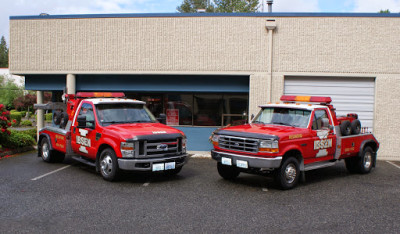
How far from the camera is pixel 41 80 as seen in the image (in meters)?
16.7

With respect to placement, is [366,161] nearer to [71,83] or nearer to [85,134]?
[85,134]

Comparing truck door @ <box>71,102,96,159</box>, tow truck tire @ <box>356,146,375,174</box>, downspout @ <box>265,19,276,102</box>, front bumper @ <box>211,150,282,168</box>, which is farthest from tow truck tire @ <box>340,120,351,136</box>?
truck door @ <box>71,102,96,159</box>

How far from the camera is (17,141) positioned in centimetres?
1486

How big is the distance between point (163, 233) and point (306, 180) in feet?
18.5

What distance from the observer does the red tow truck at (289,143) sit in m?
8.69

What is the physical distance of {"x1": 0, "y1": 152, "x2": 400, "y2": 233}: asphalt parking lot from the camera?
618cm

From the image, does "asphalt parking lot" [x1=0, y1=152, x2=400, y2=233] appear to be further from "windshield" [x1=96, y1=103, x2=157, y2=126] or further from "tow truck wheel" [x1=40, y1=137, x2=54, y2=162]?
"windshield" [x1=96, y1=103, x2=157, y2=126]

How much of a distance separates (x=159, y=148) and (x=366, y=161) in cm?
635

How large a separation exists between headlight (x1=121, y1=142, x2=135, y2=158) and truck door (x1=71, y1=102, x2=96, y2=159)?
4.00ft

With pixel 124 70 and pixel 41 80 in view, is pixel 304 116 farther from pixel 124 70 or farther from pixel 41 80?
pixel 41 80

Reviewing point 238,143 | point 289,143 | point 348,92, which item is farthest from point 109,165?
point 348,92

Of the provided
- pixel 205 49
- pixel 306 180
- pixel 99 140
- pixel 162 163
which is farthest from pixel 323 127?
pixel 205 49

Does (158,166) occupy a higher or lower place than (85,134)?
lower

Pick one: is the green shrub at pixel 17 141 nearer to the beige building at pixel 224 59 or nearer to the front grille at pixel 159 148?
the beige building at pixel 224 59
